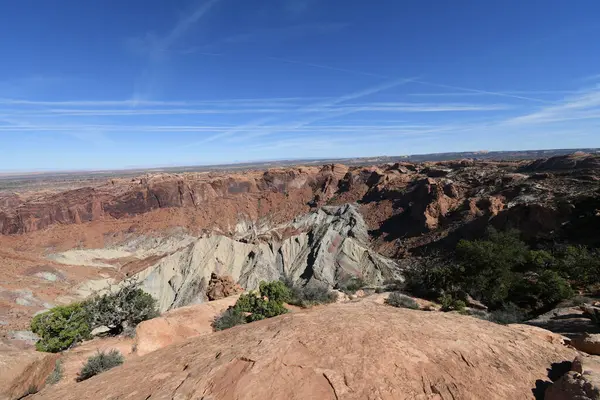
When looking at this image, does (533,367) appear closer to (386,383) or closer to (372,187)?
(386,383)

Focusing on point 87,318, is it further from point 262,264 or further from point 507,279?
point 507,279

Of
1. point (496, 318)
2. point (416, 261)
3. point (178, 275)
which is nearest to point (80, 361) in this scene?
point (496, 318)

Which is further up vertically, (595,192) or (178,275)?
(595,192)

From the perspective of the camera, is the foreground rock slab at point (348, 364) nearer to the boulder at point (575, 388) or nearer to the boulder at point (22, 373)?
the boulder at point (575, 388)

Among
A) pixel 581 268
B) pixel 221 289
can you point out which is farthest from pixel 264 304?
pixel 581 268

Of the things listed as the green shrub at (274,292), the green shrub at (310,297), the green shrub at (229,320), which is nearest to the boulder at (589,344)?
the green shrub at (274,292)

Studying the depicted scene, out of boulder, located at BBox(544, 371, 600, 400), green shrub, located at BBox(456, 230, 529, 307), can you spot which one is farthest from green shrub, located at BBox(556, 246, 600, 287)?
boulder, located at BBox(544, 371, 600, 400)

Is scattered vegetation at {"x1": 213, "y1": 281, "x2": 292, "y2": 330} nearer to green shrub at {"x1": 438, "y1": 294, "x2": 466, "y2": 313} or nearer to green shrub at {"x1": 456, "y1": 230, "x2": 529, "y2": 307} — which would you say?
green shrub at {"x1": 438, "y1": 294, "x2": 466, "y2": 313}
